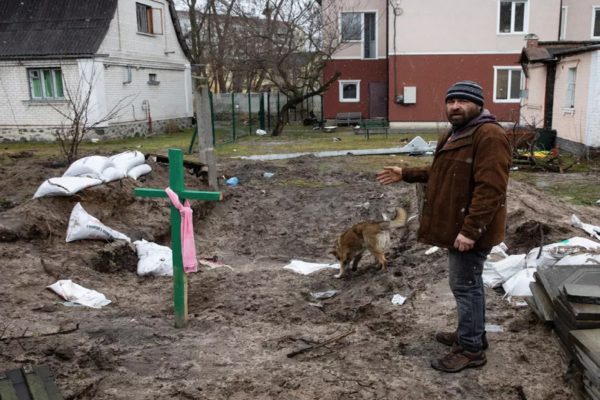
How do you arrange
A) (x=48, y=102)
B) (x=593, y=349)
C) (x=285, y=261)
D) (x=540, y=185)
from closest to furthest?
(x=593, y=349)
(x=285, y=261)
(x=540, y=185)
(x=48, y=102)

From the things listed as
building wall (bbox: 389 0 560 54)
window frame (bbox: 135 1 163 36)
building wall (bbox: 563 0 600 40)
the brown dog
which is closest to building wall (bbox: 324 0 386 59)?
building wall (bbox: 389 0 560 54)

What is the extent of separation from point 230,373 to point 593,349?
7.04 ft

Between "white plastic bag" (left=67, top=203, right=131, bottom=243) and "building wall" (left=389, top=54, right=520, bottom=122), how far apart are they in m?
20.8

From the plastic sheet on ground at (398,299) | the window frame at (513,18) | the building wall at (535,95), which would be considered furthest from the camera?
the window frame at (513,18)

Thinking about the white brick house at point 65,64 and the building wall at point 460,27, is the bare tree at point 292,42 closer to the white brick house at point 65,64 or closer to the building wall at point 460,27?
the building wall at point 460,27

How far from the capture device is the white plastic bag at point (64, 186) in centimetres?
731

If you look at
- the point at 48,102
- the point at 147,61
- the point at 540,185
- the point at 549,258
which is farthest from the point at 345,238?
the point at 147,61

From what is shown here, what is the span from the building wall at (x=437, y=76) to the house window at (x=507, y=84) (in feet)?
0.70

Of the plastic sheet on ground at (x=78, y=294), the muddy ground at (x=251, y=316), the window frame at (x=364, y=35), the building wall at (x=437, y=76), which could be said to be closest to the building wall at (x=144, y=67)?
the window frame at (x=364, y=35)

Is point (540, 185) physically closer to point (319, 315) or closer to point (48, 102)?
point (319, 315)

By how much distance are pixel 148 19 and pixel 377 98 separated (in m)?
11.7

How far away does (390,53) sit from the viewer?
25.6 meters

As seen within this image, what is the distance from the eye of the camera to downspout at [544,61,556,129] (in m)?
18.2

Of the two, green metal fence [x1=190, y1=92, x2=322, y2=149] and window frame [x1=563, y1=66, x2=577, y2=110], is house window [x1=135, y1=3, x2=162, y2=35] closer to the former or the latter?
green metal fence [x1=190, y1=92, x2=322, y2=149]
